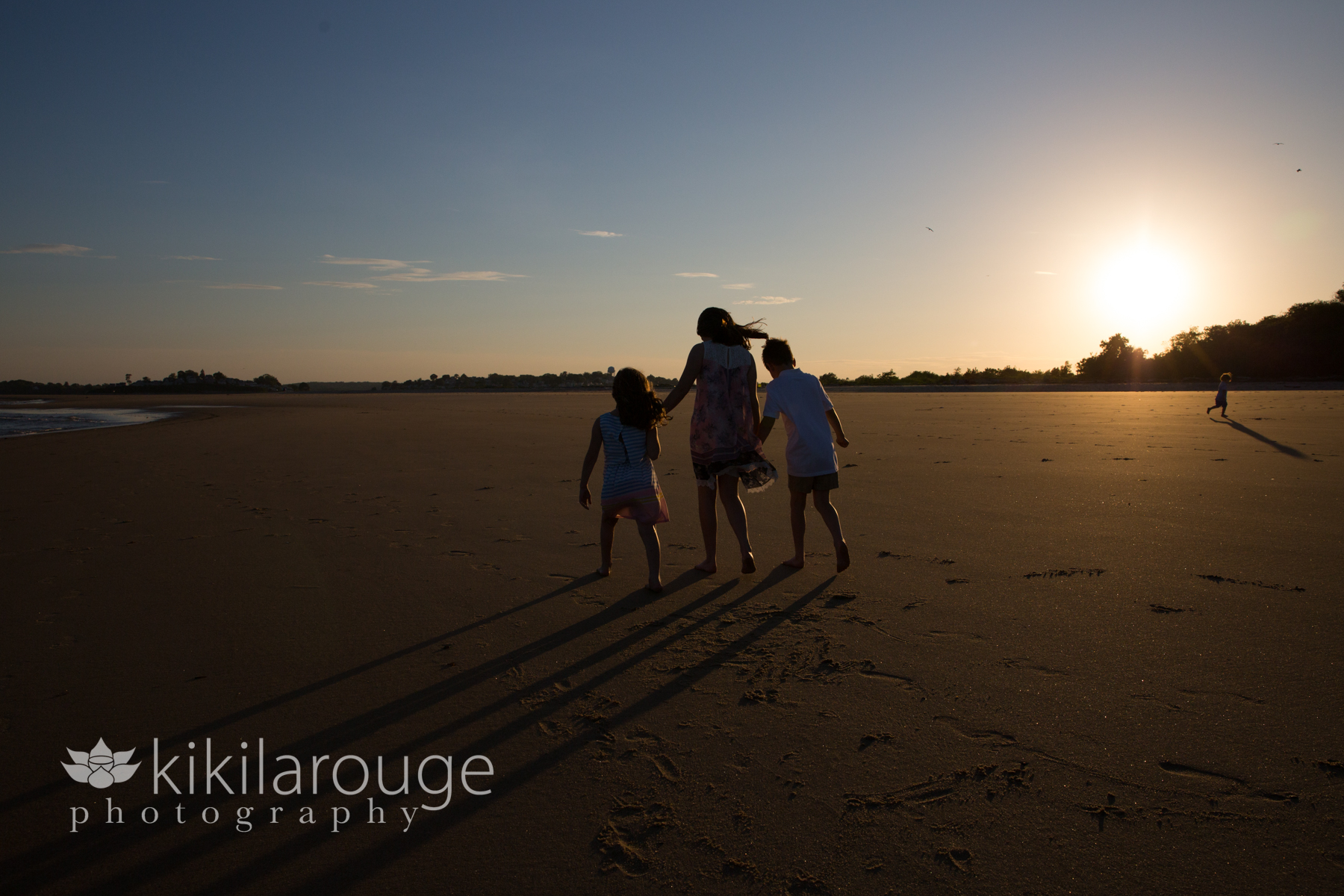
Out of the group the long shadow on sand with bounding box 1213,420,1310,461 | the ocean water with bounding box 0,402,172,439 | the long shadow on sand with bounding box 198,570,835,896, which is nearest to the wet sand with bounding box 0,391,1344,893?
the long shadow on sand with bounding box 198,570,835,896

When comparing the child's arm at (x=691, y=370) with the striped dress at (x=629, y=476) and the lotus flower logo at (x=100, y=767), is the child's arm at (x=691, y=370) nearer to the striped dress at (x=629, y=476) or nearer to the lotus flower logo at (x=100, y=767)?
the striped dress at (x=629, y=476)

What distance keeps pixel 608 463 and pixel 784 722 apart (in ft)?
7.42

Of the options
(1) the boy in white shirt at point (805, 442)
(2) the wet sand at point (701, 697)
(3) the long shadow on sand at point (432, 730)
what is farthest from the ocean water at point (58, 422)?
(1) the boy in white shirt at point (805, 442)

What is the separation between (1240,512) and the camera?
5.93 meters

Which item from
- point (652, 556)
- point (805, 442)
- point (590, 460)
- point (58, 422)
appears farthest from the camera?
point (58, 422)

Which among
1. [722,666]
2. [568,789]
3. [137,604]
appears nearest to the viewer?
[568,789]

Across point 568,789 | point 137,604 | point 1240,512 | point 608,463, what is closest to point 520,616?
point 608,463

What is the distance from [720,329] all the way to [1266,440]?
10.5 metres

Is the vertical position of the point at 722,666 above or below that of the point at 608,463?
below

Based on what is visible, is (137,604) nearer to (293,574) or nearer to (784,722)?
(293,574)

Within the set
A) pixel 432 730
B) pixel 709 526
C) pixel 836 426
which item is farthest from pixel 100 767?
pixel 836 426

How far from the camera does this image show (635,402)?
4609mm

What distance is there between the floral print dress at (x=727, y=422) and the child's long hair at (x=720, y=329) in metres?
0.05

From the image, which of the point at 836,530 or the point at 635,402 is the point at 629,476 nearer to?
the point at 635,402
